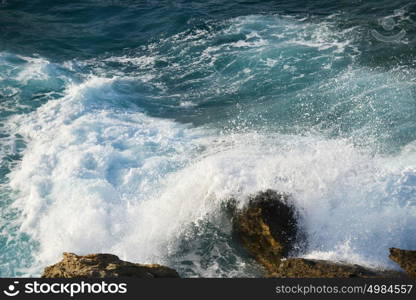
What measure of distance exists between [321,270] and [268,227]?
4.73 ft

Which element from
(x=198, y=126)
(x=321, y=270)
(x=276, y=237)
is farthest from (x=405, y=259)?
(x=198, y=126)

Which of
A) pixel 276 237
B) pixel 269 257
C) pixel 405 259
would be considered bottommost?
pixel 405 259

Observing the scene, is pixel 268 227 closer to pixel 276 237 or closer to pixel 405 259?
pixel 276 237

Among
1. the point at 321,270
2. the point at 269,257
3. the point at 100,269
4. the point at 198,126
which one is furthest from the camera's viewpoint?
the point at 198,126

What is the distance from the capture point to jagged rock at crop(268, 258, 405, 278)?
7.77 meters

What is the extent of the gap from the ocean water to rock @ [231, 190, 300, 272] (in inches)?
9.7

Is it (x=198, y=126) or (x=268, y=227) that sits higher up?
(x=198, y=126)

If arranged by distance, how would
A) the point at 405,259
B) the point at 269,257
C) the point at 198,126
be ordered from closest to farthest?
the point at 405,259
the point at 269,257
the point at 198,126

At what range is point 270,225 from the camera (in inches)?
357

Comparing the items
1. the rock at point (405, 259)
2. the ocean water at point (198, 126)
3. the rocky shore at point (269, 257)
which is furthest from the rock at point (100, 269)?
the rock at point (405, 259)

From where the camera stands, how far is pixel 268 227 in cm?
902

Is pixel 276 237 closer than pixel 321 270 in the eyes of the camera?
No

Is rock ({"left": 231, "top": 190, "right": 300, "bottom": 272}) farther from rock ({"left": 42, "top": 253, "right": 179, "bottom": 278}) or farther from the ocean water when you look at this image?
rock ({"left": 42, "top": 253, "right": 179, "bottom": 278})

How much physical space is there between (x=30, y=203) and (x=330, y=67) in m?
9.51
